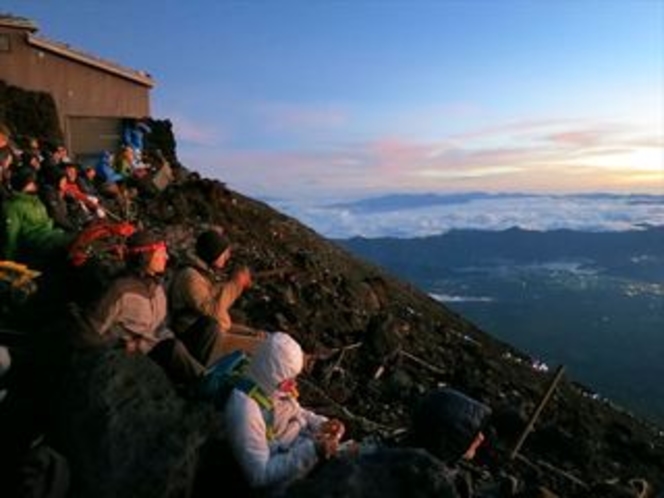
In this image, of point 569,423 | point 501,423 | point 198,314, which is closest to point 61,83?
point 569,423

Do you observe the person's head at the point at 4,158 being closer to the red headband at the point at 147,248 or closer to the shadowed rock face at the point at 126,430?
the red headband at the point at 147,248

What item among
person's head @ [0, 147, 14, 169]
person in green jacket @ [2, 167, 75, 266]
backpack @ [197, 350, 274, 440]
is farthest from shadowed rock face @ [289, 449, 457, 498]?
person's head @ [0, 147, 14, 169]

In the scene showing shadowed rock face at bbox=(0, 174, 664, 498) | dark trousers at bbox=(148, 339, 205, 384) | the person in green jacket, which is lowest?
shadowed rock face at bbox=(0, 174, 664, 498)

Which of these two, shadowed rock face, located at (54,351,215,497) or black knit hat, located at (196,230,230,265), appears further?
black knit hat, located at (196,230,230,265)

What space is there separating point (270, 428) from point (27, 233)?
302 inches

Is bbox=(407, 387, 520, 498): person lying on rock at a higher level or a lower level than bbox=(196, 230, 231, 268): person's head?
lower

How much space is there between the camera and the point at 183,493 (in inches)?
293

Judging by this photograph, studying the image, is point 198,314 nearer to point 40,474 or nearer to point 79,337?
point 79,337

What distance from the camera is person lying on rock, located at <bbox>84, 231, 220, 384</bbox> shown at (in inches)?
350

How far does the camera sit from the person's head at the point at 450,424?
719 cm

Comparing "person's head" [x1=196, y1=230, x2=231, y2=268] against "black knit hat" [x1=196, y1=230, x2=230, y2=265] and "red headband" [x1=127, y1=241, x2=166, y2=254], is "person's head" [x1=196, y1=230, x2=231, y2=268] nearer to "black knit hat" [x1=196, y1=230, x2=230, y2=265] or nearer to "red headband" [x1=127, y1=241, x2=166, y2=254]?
"black knit hat" [x1=196, y1=230, x2=230, y2=265]

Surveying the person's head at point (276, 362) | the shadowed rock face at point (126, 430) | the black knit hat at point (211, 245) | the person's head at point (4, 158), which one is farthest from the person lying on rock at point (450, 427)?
the person's head at point (4, 158)

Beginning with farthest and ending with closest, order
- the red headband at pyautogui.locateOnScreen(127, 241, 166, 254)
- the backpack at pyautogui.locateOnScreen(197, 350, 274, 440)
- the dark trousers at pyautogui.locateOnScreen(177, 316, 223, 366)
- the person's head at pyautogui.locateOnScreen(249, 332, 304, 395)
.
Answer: the dark trousers at pyautogui.locateOnScreen(177, 316, 223, 366) → the red headband at pyautogui.locateOnScreen(127, 241, 166, 254) → the backpack at pyautogui.locateOnScreen(197, 350, 274, 440) → the person's head at pyautogui.locateOnScreen(249, 332, 304, 395)

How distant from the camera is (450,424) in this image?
23.6ft
